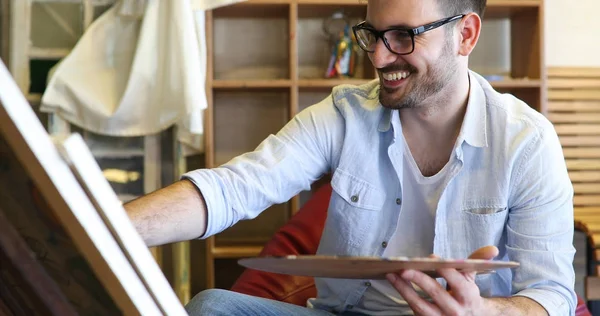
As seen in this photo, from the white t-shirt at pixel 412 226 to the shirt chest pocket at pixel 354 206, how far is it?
61mm

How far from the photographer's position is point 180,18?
2848mm

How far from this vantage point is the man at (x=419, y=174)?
152 centimetres

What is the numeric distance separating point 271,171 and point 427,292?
53 cm

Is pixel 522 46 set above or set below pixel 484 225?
above

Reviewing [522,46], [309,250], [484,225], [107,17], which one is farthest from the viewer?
[522,46]

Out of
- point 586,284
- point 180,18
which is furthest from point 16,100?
point 586,284

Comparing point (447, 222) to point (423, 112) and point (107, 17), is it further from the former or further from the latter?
point (107, 17)

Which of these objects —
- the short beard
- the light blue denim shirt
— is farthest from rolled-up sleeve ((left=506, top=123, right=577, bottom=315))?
the short beard

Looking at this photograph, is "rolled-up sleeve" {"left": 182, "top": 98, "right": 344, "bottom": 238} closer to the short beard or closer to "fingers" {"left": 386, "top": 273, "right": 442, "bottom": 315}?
the short beard

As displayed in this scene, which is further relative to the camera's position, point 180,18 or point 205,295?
point 180,18

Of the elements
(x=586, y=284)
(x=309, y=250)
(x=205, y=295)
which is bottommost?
(x=586, y=284)

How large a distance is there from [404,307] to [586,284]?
1.39 m

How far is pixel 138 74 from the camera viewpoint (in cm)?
294

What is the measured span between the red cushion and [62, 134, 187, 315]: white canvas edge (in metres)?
1.72
